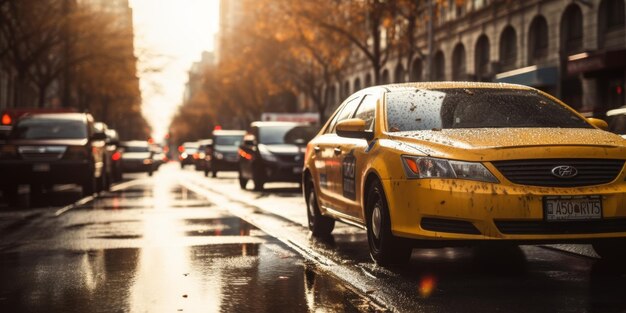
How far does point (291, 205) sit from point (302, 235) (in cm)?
621

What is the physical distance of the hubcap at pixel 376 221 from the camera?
822cm

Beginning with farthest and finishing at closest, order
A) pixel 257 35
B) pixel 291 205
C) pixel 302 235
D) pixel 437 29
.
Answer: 1. pixel 257 35
2. pixel 437 29
3. pixel 291 205
4. pixel 302 235

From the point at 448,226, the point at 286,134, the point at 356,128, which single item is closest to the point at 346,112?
the point at 356,128

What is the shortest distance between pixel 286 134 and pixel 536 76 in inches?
484

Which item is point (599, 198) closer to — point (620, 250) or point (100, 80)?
point (620, 250)

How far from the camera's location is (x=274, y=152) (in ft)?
77.5

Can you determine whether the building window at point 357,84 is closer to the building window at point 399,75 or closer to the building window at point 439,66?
the building window at point 399,75

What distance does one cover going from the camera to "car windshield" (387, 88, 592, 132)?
27.6 feet

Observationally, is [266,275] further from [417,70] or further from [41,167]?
[417,70]

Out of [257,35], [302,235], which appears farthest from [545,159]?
[257,35]

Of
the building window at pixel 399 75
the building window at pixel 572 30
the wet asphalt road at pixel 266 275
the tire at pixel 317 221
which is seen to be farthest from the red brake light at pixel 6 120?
the building window at pixel 399 75

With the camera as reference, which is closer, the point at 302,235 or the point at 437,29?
the point at 302,235

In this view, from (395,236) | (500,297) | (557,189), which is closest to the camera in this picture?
(500,297)

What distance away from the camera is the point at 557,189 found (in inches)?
281
